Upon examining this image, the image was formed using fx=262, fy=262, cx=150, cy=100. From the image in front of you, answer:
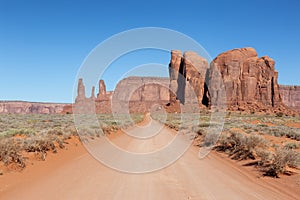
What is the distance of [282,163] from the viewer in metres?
8.02

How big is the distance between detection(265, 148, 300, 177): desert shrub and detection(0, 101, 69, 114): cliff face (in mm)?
170104

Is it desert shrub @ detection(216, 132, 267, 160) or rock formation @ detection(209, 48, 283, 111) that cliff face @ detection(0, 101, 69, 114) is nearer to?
rock formation @ detection(209, 48, 283, 111)

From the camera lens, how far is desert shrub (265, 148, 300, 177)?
7871 mm

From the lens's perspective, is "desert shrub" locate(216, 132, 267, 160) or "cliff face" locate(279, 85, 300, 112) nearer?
"desert shrub" locate(216, 132, 267, 160)

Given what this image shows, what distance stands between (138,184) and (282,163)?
4.55 m

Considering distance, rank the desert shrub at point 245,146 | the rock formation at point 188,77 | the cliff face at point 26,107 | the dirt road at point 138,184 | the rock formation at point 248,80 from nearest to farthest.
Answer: the dirt road at point 138,184 → the desert shrub at point 245,146 → the rock formation at point 248,80 → the rock formation at point 188,77 → the cliff face at point 26,107

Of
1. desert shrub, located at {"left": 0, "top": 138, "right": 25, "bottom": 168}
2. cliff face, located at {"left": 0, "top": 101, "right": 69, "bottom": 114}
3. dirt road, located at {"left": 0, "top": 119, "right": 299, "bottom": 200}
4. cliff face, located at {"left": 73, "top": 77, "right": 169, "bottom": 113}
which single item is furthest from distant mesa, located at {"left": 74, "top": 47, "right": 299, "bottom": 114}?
cliff face, located at {"left": 0, "top": 101, "right": 69, "bottom": 114}

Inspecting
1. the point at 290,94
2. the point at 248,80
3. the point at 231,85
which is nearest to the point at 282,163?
the point at 231,85

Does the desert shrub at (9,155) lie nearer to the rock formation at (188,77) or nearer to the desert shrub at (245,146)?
the desert shrub at (245,146)

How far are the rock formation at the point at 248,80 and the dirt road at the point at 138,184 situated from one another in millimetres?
82762

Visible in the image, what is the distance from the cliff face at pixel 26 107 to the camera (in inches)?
6465

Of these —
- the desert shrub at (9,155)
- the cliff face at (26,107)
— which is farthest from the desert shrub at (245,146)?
the cliff face at (26,107)

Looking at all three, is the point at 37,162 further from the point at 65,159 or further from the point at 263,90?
the point at 263,90

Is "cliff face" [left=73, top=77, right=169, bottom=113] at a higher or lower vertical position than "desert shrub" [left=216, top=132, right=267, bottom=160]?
higher
